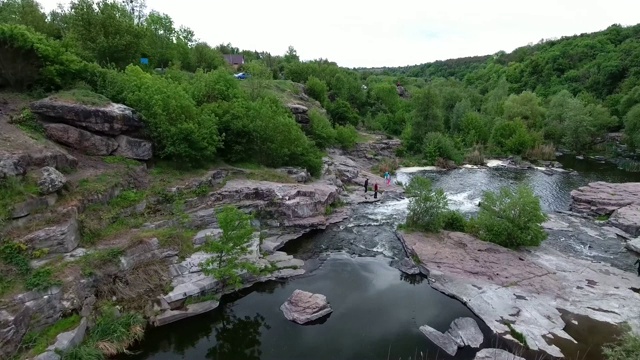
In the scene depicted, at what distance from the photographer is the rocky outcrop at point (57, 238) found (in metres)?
20.3

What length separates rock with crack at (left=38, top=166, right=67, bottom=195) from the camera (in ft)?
73.5

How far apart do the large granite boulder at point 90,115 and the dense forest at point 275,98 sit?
6.28 ft

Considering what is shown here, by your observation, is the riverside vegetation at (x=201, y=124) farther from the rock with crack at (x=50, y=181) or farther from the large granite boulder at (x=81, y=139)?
the large granite boulder at (x=81, y=139)

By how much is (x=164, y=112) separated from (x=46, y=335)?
19877 millimetres

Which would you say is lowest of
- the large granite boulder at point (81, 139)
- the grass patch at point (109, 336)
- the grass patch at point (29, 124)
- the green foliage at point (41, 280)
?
the grass patch at point (109, 336)

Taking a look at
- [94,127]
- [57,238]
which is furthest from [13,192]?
[94,127]

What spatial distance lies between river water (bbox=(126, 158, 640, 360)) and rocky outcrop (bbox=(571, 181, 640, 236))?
5398 millimetres

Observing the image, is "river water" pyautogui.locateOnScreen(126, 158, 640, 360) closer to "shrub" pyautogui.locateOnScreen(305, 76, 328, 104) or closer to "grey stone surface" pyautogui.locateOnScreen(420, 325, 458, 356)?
"grey stone surface" pyautogui.locateOnScreen(420, 325, 458, 356)

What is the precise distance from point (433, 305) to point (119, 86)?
101ft

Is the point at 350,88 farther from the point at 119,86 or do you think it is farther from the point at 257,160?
the point at 119,86

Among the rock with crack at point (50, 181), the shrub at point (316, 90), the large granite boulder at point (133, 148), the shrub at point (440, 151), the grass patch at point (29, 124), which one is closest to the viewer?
the rock with crack at point (50, 181)

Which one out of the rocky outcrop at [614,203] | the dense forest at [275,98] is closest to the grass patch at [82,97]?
the dense forest at [275,98]

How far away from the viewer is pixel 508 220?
30.2 m

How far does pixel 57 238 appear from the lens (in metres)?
20.9
